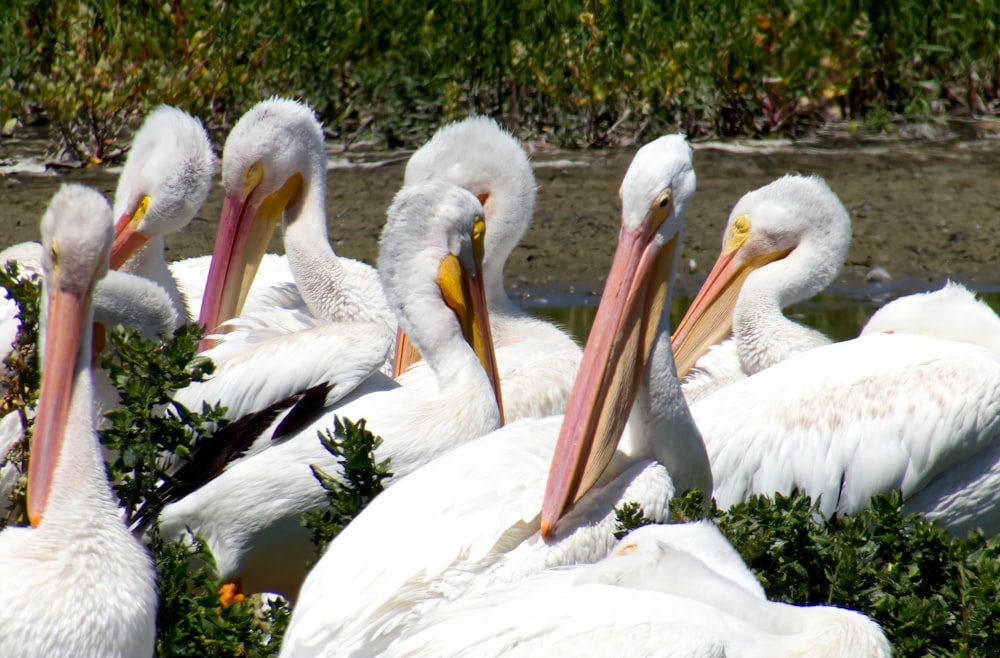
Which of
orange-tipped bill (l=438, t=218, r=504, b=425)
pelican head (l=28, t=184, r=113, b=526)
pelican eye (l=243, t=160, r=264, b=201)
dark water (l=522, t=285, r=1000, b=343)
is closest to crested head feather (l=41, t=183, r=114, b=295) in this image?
pelican head (l=28, t=184, r=113, b=526)

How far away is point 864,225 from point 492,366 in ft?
15.6

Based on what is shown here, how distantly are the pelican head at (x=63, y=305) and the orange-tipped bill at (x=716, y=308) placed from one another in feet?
9.30

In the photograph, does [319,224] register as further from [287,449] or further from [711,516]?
[711,516]

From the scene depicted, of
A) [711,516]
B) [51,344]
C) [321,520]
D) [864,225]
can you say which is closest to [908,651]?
[711,516]

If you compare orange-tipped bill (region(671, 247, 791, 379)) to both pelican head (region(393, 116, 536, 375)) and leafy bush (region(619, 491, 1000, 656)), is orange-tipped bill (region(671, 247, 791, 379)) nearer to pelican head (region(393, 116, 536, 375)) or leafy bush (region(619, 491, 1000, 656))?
pelican head (region(393, 116, 536, 375))

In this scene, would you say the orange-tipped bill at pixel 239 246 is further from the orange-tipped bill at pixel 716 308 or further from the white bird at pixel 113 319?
the orange-tipped bill at pixel 716 308

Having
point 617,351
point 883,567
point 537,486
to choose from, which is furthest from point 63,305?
point 883,567

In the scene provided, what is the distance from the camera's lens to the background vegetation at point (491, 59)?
353 inches

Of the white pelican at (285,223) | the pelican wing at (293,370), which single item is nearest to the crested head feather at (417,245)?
the pelican wing at (293,370)

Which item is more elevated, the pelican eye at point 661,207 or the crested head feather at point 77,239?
the crested head feather at point 77,239

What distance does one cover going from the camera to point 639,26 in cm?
949

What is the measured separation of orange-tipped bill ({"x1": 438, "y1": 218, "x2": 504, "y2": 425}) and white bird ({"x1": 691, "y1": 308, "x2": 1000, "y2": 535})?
641 mm

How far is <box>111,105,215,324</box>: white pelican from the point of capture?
17.3 ft

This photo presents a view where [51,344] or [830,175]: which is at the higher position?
[51,344]
